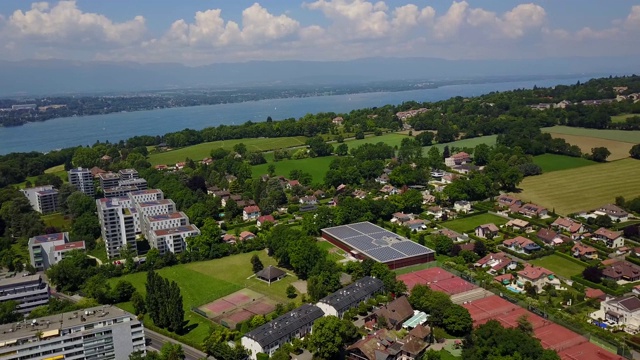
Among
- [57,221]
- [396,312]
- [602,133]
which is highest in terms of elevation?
[602,133]

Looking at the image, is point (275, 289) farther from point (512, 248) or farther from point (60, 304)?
point (512, 248)

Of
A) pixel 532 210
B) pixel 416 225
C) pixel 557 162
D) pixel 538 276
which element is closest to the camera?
pixel 538 276

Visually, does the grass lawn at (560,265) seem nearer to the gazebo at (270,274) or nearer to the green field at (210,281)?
the green field at (210,281)

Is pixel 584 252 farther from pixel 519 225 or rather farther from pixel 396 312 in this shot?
pixel 396 312

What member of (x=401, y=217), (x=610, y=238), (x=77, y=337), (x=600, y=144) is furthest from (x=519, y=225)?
(x=600, y=144)

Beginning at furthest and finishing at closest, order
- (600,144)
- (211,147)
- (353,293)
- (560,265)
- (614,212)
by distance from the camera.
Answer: (211,147) < (600,144) < (614,212) < (560,265) < (353,293)

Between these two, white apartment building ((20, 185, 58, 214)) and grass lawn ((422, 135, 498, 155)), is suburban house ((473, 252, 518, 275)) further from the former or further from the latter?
white apartment building ((20, 185, 58, 214))

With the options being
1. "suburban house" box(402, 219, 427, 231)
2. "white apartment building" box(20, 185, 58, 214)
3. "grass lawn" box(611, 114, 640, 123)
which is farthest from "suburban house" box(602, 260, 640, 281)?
"grass lawn" box(611, 114, 640, 123)
